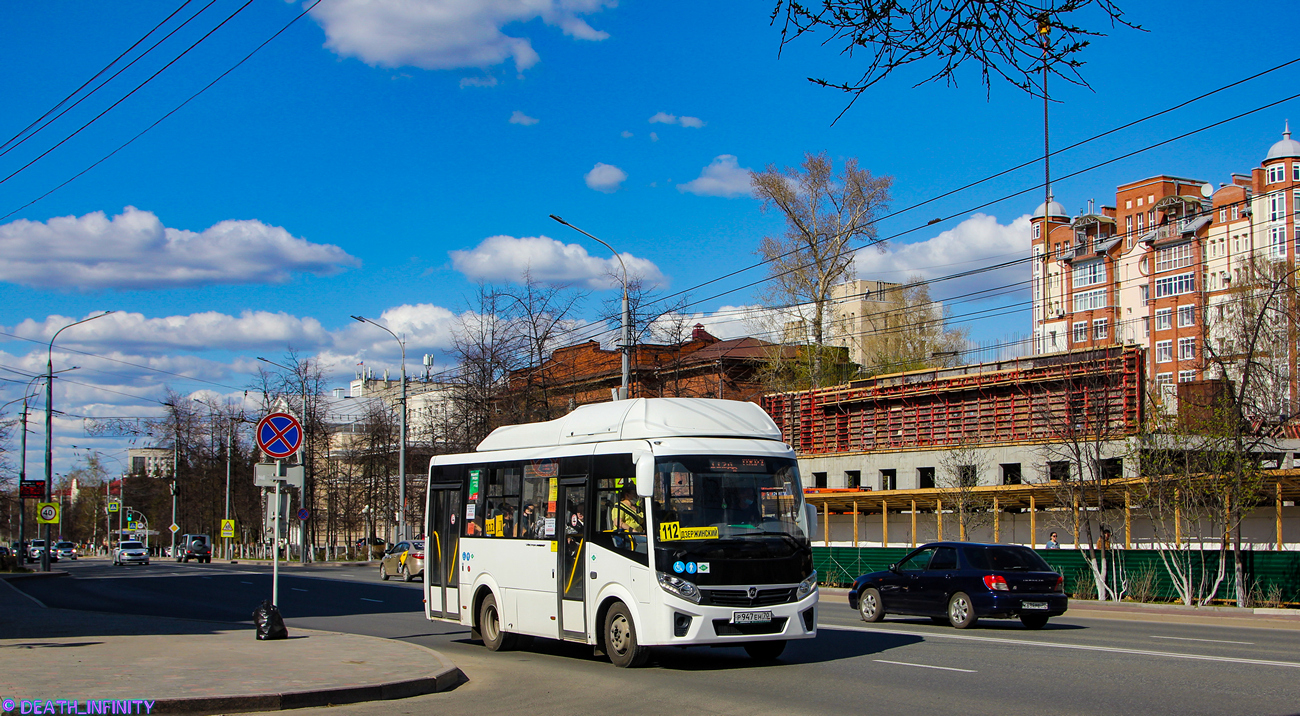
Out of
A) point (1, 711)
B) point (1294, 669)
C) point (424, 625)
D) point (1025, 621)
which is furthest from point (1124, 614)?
point (1, 711)

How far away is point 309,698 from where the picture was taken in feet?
34.0

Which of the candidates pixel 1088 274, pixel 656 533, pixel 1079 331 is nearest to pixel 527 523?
pixel 656 533

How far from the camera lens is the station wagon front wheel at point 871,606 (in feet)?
67.8

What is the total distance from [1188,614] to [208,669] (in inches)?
820

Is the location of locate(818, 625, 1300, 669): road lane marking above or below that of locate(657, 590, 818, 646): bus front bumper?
below

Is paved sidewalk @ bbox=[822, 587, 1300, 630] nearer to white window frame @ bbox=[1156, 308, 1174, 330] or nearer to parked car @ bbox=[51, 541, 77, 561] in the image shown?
white window frame @ bbox=[1156, 308, 1174, 330]

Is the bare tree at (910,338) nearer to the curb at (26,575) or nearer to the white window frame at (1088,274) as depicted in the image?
the white window frame at (1088,274)

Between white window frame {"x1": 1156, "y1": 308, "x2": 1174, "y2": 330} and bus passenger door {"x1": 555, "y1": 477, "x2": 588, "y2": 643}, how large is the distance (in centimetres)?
8649

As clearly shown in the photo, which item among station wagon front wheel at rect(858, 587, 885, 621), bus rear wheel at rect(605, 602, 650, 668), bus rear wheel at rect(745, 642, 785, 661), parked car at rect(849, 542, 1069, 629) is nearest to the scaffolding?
station wagon front wheel at rect(858, 587, 885, 621)

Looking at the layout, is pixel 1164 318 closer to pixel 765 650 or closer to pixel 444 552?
pixel 444 552

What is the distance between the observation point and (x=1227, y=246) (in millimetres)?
88125

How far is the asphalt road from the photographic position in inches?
401

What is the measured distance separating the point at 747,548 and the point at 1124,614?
51.9ft

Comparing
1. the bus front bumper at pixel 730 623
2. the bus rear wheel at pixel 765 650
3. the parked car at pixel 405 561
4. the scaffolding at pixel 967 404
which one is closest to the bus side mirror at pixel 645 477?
the bus front bumper at pixel 730 623
